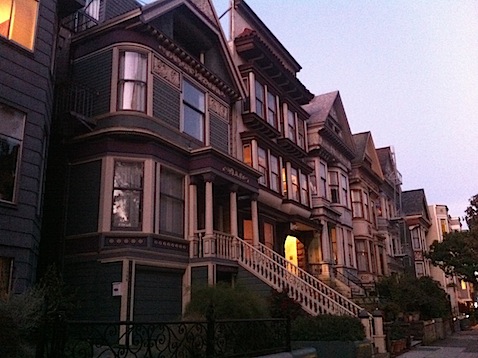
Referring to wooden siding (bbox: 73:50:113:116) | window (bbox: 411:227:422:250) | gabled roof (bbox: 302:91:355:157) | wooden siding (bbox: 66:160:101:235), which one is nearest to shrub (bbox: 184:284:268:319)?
wooden siding (bbox: 66:160:101:235)

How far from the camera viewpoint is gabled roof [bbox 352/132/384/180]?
34.9 m

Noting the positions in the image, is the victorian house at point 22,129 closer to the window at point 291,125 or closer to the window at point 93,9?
the window at point 93,9

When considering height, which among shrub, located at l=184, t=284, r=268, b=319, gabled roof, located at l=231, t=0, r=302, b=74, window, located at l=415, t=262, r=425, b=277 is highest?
gabled roof, located at l=231, t=0, r=302, b=74

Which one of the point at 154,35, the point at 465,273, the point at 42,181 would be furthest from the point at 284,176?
the point at 465,273

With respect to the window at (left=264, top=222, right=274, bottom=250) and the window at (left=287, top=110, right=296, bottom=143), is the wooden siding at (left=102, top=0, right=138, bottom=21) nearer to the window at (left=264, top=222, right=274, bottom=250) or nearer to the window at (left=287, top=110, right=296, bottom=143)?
the window at (left=287, top=110, right=296, bottom=143)

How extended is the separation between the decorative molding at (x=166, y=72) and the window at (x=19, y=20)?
4737 mm

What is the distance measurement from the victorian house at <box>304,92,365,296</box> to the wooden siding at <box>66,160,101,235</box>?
1370 centimetres

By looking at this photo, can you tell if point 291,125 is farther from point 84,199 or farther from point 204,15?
point 84,199

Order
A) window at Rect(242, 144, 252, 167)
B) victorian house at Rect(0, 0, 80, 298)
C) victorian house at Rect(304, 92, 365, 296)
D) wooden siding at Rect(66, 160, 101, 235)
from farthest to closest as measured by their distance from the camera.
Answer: victorian house at Rect(304, 92, 365, 296)
window at Rect(242, 144, 252, 167)
wooden siding at Rect(66, 160, 101, 235)
victorian house at Rect(0, 0, 80, 298)

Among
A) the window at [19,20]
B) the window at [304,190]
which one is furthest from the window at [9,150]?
the window at [304,190]

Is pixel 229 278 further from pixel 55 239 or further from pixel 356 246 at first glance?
pixel 356 246

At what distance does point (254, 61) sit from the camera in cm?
2347

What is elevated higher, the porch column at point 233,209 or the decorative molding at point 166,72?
the decorative molding at point 166,72

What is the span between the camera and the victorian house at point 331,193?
86.3 ft
